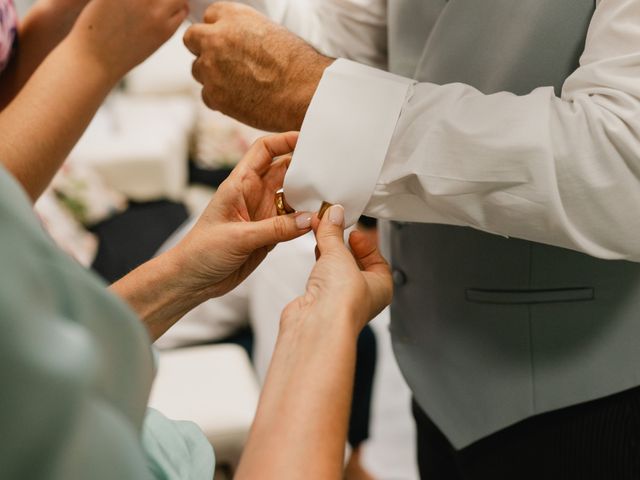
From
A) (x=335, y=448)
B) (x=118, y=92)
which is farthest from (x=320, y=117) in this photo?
(x=118, y=92)

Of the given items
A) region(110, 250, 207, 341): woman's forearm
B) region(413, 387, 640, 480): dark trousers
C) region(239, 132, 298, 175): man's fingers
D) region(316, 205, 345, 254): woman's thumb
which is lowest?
region(413, 387, 640, 480): dark trousers

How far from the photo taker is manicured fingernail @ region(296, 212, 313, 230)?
762 mm

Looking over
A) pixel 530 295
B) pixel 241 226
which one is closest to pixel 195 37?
pixel 241 226

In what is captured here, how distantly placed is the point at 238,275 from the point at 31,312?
0.55 metres

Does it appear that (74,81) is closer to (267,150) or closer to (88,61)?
(88,61)

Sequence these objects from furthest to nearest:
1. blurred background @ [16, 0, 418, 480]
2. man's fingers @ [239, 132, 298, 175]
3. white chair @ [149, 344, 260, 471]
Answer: blurred background @ [16, 0, 418, 480]
white chair @ [149, 344, 260, 471]
man's fingers @ [239, 132, 298, 175]

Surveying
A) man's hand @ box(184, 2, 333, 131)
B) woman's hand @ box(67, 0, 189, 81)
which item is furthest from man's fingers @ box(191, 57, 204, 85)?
woman's hand @ box(67, 0, 189, 81)

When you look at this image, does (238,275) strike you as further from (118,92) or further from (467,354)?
(118,92)

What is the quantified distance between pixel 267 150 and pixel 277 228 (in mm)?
107

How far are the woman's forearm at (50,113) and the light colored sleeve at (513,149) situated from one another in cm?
35

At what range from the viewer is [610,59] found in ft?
2.13

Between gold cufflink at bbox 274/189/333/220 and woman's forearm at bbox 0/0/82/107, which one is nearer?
gold cufflink at bbox 274/189/333/220

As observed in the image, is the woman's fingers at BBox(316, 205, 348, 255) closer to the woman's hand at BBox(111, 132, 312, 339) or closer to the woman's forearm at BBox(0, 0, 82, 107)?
the woman's hand at BBox(111, 132, 312, 339)

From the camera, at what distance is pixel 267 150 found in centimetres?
82
